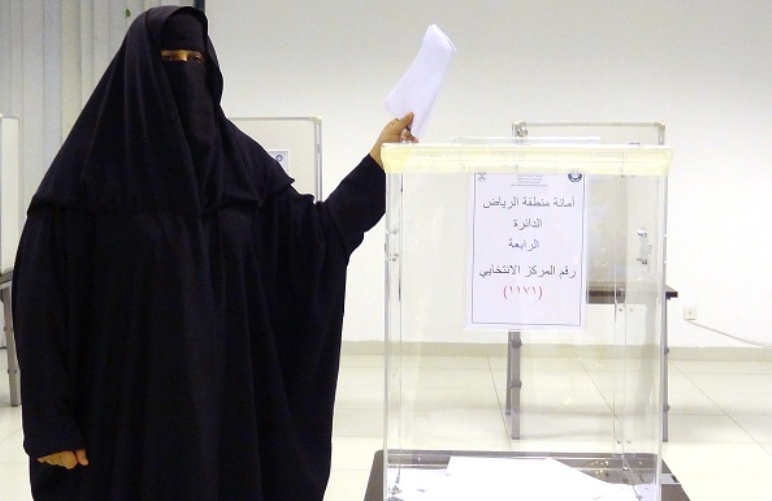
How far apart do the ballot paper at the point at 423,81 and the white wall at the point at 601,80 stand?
3.74 m

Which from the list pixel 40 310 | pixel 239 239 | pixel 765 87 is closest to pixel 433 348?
pixel 239 239

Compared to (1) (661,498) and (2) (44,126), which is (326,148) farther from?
(1) (661,498)

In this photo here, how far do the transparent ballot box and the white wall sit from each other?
13.8ft

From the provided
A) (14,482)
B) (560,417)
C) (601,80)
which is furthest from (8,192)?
(560,417)

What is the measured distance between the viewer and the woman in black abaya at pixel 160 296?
66.5 inches

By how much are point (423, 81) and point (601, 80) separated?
399 cm

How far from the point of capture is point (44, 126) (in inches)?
213

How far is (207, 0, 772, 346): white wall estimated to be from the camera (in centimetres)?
519

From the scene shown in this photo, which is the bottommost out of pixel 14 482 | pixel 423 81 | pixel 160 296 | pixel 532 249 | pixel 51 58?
pixel 14 482

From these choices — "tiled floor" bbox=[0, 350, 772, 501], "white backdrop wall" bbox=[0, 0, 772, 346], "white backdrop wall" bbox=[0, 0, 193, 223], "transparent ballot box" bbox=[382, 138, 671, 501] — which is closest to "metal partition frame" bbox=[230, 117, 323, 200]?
"tiled floor" bbox=[0, 350, 772, 501]

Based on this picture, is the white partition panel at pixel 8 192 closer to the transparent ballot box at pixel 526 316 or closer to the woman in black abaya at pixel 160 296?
the woman in black abaya at pixel 160 296

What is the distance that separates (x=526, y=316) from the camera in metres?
1.08

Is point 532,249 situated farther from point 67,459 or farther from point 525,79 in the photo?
point 525,79

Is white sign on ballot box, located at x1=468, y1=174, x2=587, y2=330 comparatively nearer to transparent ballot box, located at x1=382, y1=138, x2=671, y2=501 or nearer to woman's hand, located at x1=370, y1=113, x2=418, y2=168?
transparent ballot box, located at x1=382, y1=138, x2=671, y2=501
